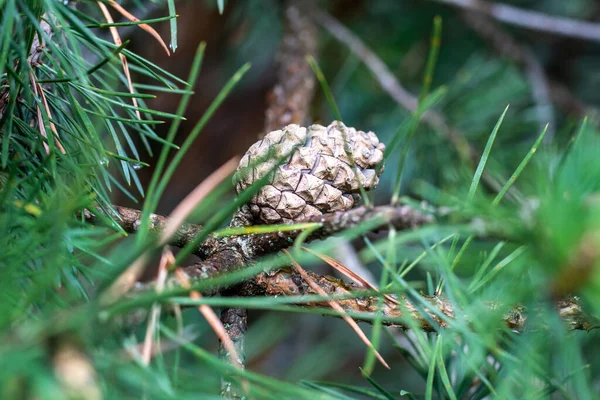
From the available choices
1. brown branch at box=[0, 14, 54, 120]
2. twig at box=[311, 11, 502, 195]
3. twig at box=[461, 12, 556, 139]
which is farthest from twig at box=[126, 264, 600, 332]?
twig at box=[461, 12, 556, 139]

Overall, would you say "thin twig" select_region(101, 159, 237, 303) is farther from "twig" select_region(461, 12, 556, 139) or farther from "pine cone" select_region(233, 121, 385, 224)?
"twig" select_region(461, 12, 556, 139)

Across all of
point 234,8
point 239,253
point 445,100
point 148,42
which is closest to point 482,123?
point 445,100

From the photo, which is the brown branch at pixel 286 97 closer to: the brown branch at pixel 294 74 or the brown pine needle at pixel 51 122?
the brown branch at pixel 294 74

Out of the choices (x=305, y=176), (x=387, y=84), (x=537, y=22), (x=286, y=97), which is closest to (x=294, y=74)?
(x=286, y=97)

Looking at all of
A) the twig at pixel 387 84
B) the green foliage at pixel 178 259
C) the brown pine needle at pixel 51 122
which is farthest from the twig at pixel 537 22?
the brown pine needle at pixel 51 122

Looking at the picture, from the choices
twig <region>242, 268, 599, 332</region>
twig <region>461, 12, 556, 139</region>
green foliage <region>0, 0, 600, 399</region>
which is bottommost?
twig <region>242, 268, 599, 332</region>

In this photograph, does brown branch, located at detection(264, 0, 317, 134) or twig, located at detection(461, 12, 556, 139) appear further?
twig, located at detection(461, 12, 556, 139)

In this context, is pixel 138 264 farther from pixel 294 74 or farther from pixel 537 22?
pixel 537 22

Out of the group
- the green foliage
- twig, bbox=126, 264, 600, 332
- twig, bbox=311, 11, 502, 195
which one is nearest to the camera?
the green foliage

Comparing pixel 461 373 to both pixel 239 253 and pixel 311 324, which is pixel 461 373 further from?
pixel 311 324
